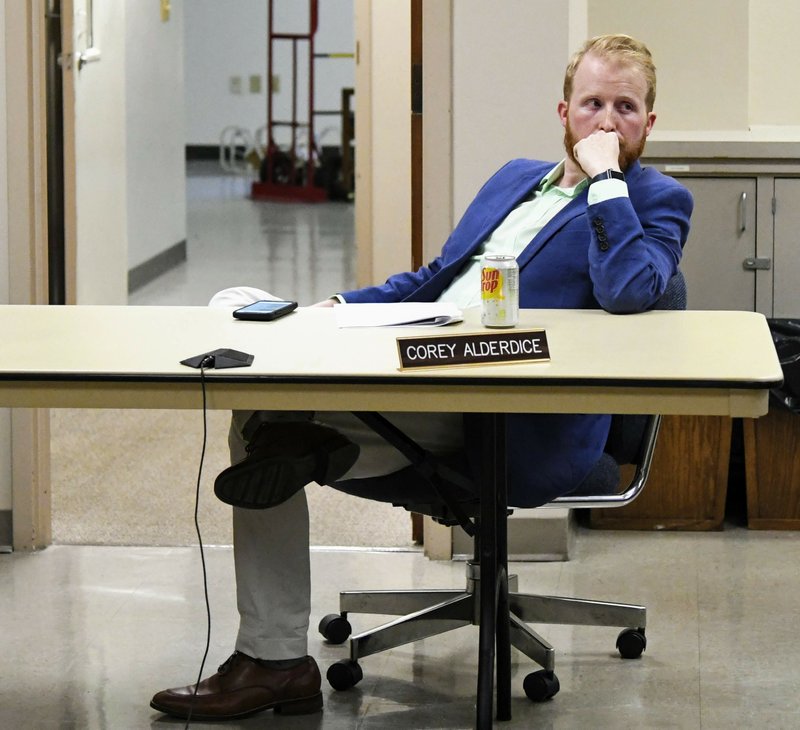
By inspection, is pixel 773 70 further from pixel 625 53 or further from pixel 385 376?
pixel 385 376

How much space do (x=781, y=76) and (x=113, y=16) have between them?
10.0ft

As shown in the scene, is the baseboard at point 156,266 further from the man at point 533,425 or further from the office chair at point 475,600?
the man at point 533,425

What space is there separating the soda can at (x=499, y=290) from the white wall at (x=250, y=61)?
1008 centimetres

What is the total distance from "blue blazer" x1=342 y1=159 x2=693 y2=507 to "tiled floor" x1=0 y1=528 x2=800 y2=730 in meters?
0.43

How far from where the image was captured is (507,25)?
297cm

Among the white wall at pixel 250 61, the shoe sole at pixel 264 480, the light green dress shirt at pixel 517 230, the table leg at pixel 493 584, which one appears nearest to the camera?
the shoe sole at pixel 264 480

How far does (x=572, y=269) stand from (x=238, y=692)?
0.90 metres

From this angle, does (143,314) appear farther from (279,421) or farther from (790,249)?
(790,249)

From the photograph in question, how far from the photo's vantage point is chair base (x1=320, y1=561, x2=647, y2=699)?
235 centimetres

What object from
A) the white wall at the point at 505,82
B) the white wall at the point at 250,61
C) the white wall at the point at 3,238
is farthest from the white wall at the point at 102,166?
the white wall at the point at 250,61

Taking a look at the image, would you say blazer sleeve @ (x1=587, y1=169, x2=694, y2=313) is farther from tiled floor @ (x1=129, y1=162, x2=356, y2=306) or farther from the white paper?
tiled floor @ (x1=129, y1=162, x2=356, y2=306)

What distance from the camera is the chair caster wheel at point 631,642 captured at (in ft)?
8.21

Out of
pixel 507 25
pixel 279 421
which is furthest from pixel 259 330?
pixel 507 25

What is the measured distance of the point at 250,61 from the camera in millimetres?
12445
